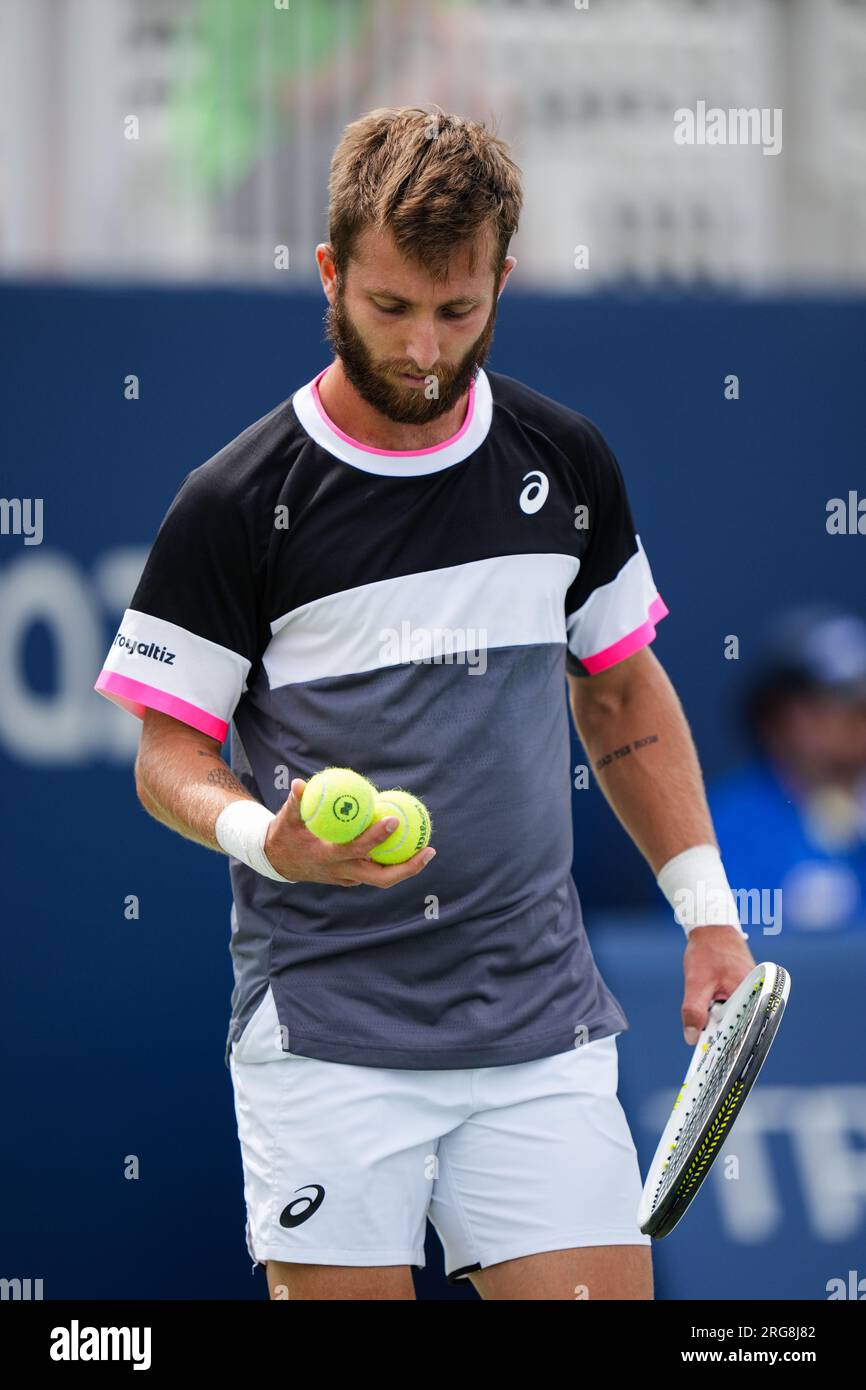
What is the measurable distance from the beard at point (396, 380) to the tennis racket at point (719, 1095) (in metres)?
0.97

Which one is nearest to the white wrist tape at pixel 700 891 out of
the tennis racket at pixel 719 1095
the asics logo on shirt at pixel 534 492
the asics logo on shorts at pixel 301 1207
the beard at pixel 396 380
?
the tennis racket at pixel 719 1095

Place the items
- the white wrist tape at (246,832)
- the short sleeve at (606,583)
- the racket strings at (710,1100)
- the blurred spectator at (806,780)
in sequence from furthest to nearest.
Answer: the blurred spectator at (806,780), the short sleeve at (606,583), the racket strings at (710,1100), the white wrist tape at (246,832)

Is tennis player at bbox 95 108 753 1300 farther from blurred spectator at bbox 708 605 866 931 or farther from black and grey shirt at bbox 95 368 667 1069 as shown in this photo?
blurred spectator at bbox 708 605 866 931

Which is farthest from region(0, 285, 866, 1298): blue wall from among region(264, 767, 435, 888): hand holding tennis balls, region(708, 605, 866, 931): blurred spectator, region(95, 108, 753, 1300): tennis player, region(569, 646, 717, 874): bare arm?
region(264, 767, 435, 888): hand holding tennis balls

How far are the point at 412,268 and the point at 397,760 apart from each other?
0.72 metres

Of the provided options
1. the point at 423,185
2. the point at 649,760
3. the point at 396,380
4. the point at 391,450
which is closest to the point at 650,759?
the point at 649,760

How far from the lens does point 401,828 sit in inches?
97.7

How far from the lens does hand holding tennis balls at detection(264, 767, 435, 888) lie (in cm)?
240

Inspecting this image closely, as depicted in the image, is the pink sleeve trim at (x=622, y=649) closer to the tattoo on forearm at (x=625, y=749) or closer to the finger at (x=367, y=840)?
the tattoo on forearm at (x=625, y=749)

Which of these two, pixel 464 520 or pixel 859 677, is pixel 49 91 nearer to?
pixel 859 677

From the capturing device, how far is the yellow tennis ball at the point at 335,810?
2398 mm

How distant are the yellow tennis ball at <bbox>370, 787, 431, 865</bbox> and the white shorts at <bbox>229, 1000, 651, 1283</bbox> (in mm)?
436

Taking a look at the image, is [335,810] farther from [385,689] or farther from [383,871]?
[385,689]

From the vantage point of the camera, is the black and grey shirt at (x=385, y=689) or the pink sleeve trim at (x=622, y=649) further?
the pink sleeve trim at (x=622, y=649)
